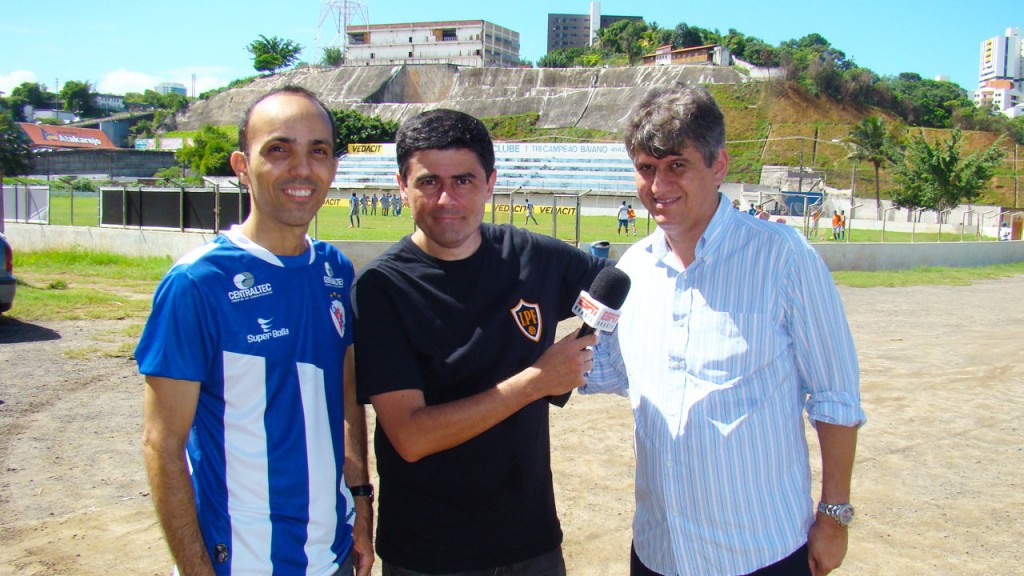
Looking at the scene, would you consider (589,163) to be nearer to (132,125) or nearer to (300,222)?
(300,222)

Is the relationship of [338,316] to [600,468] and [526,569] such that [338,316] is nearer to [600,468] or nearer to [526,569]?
[526,569]

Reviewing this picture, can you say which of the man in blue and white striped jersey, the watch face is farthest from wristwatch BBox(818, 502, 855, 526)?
the man in blue and white striped jersey

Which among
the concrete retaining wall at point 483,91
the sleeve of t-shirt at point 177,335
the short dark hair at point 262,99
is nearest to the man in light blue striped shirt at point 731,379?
the short dark hair at point 262,99

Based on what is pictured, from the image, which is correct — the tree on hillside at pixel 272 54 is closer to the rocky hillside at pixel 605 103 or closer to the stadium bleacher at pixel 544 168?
the rocky hillside at pixel 605 103

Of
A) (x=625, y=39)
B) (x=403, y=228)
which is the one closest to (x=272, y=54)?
(x=625, y=39)

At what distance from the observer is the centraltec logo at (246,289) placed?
2107 millimetres

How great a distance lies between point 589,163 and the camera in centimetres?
6316

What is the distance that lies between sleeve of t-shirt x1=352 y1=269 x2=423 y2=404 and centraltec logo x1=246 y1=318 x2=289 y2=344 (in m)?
0.22

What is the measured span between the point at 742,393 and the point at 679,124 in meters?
0.83

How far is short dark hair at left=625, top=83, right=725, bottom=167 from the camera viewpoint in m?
2.27

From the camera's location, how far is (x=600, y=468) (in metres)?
5.59

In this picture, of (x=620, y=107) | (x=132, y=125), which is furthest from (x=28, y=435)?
(x=132, y=125)

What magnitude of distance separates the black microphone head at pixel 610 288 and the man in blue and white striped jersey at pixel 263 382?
80cm

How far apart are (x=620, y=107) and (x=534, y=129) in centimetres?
1040
